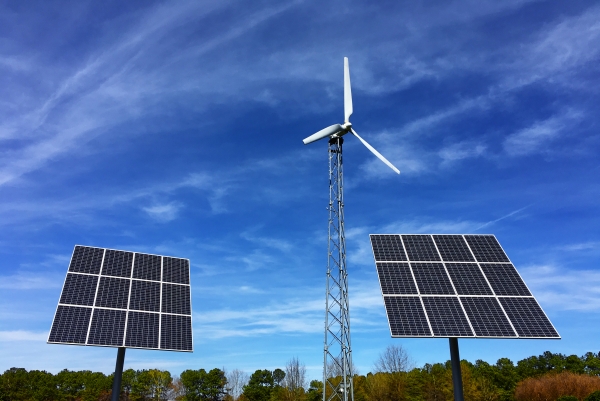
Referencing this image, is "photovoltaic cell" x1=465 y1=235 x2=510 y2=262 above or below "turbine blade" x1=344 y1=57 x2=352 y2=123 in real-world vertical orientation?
below

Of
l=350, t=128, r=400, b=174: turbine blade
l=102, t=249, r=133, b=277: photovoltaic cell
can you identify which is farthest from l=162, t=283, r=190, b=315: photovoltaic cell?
l=350, t=128, r=400, b=174: turbine blade

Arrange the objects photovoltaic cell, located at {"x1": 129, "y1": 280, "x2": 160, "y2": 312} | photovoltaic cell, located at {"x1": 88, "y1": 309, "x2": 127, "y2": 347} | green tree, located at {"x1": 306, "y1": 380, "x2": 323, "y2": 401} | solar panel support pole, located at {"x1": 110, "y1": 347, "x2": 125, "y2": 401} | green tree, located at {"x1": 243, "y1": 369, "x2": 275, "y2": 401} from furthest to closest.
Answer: green tree, located at {"x1": 243, "y1": 369, "x2": 275, "y2": 401}, green tree, located at {"x1": 306, "y1": 380, "x2": 323, "y2": 401}, photovoltaic cell, located at {"x1": 129, "y1": 280, "x2": 160, "y2": 312}, solar panel support pole, located at {"x1": 110, "y1": 347, "x2": 125, "y2": 401}, photovoltaic cell, located at {"x1": 88, "y1": 309, "x2": 127, "y2": 347}

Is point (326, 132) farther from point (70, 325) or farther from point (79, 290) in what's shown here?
point (70, 325)

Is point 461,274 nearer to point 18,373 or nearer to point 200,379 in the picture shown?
point 200,379

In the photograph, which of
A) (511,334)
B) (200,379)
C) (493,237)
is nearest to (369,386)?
(200,379)

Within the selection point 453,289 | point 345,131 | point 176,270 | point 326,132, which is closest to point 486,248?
point 453,289

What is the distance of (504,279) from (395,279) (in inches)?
293

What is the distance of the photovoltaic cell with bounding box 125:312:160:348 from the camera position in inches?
1025

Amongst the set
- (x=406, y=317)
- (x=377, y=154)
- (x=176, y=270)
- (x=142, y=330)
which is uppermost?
(x=377, y=154)

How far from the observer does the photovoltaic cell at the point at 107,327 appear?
82.8 ft

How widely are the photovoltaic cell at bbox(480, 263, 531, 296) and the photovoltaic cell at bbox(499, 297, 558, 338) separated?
714 millimetres

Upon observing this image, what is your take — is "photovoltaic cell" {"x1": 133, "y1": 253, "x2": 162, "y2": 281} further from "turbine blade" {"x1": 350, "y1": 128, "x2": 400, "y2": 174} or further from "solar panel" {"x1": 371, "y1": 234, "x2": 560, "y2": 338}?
"turbine blade" {"x1": 350, "y1": 128, "x2": 400, "y2": 174}

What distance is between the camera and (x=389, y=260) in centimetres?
2852

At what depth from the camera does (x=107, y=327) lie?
26031 millimetres
